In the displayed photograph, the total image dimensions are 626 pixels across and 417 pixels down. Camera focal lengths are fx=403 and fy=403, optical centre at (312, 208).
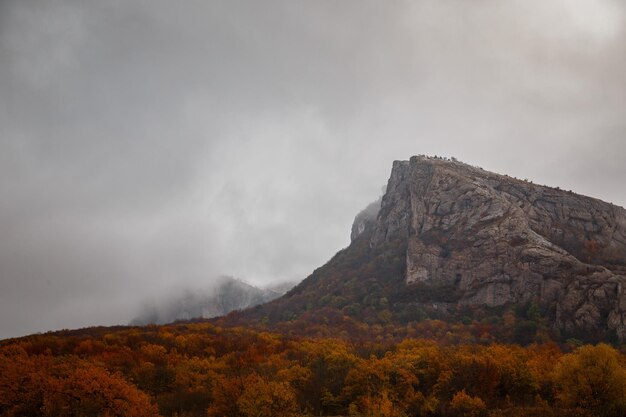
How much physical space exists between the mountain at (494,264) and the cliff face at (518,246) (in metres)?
0.34

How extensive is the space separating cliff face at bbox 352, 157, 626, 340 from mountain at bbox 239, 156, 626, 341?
339mm

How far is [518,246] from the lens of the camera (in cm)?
14000

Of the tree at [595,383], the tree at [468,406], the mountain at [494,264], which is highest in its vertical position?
the mountain at [494,264]

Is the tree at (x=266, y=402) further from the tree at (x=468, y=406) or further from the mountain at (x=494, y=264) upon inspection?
the mountain at (x=494, y=264)

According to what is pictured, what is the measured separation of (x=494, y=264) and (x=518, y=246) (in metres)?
10.1

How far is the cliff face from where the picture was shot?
375 ft

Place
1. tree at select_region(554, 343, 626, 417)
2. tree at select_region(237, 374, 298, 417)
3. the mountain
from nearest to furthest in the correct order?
tree at select_region(554, 343, 626, 417)
tree at select_region(237, 374, 298, 417)
the mountain

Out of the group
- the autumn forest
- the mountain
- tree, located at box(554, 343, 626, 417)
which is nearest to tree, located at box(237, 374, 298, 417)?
the autumn forest

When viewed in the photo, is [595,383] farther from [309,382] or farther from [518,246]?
[518,246]

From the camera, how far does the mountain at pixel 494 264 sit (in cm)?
11562

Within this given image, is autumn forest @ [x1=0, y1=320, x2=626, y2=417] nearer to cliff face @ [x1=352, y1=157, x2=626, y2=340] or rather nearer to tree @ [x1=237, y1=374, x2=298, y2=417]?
tree @ [x1=237, y1=374, x2=298, y2=417]

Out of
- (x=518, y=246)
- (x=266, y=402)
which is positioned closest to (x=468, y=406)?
(x=266, y=402)

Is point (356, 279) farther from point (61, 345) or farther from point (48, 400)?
point (48, 400)

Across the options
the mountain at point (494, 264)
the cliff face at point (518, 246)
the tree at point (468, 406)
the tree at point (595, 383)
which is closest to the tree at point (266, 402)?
the tree at point (468, 406)
